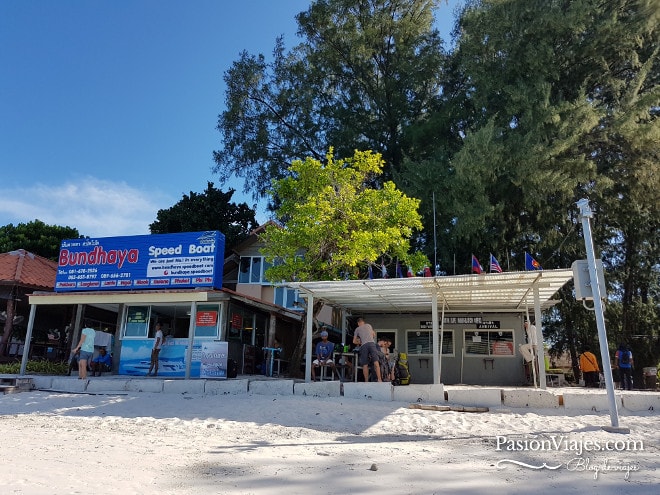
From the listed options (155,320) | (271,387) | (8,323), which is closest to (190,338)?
(155,320)

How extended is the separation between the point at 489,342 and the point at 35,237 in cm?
2419

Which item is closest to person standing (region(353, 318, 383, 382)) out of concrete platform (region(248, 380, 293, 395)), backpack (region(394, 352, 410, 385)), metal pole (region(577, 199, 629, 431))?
backpack (region(394, 352, 410, 385))

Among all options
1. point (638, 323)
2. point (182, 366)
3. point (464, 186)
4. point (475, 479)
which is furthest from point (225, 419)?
point (638, 323)

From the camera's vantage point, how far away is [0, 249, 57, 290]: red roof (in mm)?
16812

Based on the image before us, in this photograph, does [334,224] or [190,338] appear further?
[334,224]

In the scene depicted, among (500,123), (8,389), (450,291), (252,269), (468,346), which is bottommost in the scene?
(8,389)

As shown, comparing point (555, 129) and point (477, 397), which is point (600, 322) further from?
point (555, 129)

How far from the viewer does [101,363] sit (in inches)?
593

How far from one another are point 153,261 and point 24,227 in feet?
56.7

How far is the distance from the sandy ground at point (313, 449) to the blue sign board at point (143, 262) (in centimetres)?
461

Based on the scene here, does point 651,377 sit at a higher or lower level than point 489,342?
lower

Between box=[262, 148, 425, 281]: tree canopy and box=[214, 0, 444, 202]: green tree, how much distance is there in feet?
24.6

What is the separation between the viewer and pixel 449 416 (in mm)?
8570

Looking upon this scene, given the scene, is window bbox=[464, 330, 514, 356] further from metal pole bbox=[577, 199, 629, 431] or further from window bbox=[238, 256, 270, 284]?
window bbox=[238, 256, 270, 284]
